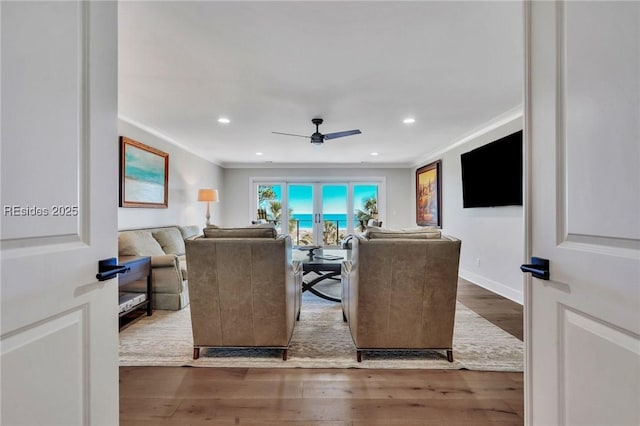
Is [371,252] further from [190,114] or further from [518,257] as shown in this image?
[190,114]

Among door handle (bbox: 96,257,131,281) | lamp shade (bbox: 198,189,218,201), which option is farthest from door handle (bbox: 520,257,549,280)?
lamp shade (bbox: 198,189,218,201)

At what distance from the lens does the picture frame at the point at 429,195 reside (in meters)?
6.04

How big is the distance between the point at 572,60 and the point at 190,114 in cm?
370

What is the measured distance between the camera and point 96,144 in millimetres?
937

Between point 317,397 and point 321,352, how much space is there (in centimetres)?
58

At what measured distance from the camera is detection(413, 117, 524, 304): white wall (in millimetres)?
3771

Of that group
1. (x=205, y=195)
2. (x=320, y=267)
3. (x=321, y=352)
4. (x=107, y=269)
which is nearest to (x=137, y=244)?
(x=320, y=267)

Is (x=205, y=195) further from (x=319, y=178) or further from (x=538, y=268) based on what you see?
(x=538, y=268)

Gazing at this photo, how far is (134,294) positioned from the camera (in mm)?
3281

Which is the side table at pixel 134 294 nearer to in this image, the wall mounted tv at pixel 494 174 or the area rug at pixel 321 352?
the area rug at pixel 321 352

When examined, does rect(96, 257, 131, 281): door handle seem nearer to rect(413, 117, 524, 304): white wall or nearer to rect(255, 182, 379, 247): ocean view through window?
rect(413, 117, 524, 304): white wall

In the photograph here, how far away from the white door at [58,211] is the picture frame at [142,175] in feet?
10.5

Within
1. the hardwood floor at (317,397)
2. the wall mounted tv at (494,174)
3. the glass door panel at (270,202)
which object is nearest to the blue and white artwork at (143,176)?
the hardwood floor at (317,397)

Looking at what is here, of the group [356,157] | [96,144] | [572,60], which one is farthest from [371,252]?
[356,157]
